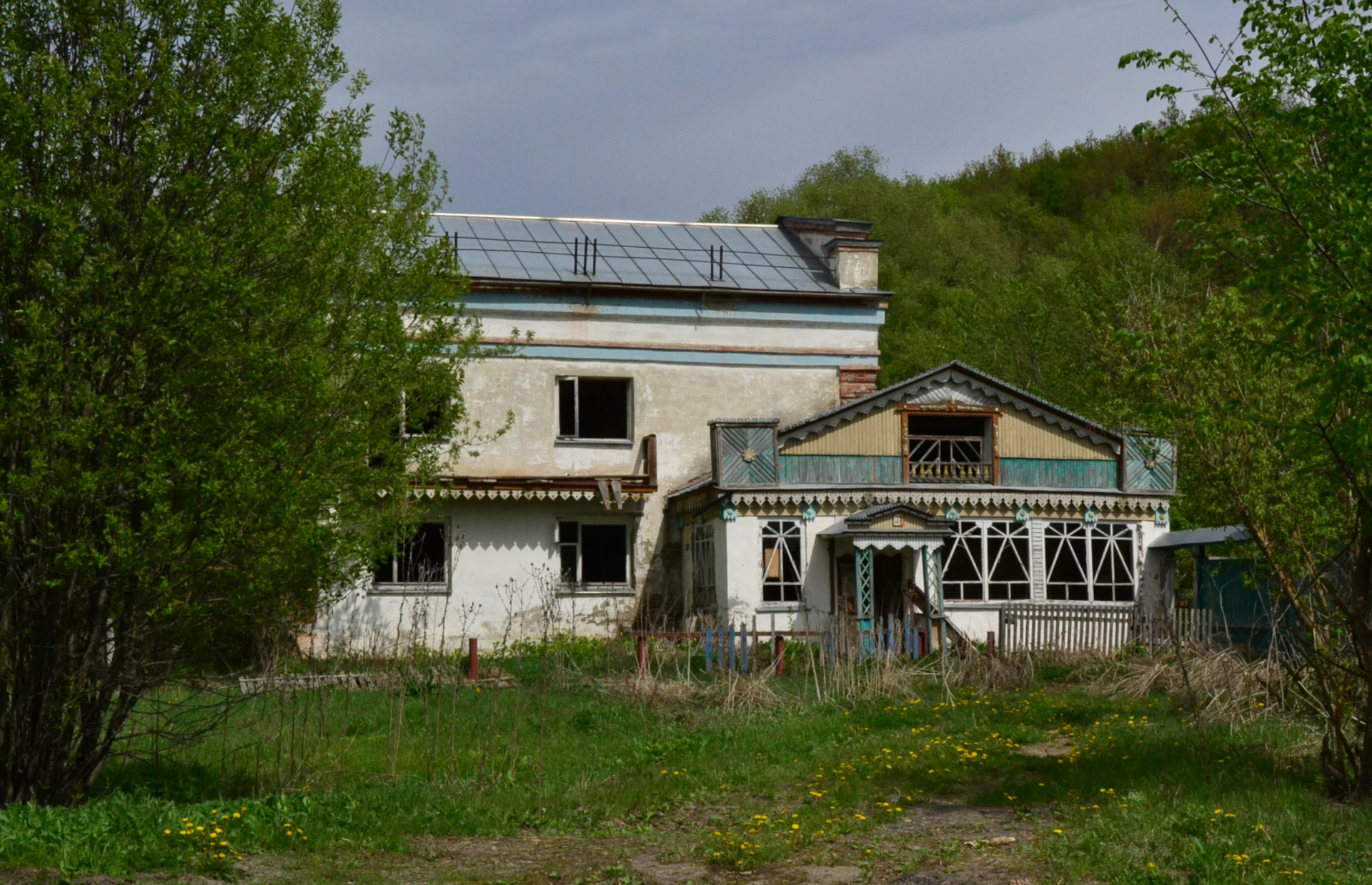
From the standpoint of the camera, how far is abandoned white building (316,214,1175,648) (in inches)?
928

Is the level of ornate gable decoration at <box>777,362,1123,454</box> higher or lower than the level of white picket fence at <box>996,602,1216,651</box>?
higher

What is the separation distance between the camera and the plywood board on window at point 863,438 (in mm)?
23906

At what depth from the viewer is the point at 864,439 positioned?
2414 cm

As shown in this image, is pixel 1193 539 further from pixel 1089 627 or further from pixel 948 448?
pixel 948 448

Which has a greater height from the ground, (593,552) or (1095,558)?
(593,552)

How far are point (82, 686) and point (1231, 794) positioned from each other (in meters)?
8.56

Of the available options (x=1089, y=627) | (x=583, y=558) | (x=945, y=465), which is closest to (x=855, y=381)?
(x=945, y=465)

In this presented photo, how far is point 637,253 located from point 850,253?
4570 millimetres

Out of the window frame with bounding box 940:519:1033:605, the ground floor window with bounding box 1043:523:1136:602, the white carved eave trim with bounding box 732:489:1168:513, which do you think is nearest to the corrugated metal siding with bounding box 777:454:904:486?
the white carved eave trim with bounding box 732:489:1168:513

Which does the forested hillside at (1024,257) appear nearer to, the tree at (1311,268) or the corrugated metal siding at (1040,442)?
the corrugated metal siding at (1040,442)

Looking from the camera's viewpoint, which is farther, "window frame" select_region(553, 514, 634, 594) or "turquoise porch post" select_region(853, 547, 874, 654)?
"window frame" select_region(553, 514, 634, 594)

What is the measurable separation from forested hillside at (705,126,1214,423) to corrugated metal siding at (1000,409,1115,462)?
1110 millimetres

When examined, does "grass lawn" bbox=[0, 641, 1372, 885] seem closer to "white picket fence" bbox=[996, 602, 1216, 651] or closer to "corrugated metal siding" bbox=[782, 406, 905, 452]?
"white picket fence" bbox=[996, 602, 1216, 651]

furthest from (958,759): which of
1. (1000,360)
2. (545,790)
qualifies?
(1000,360)
